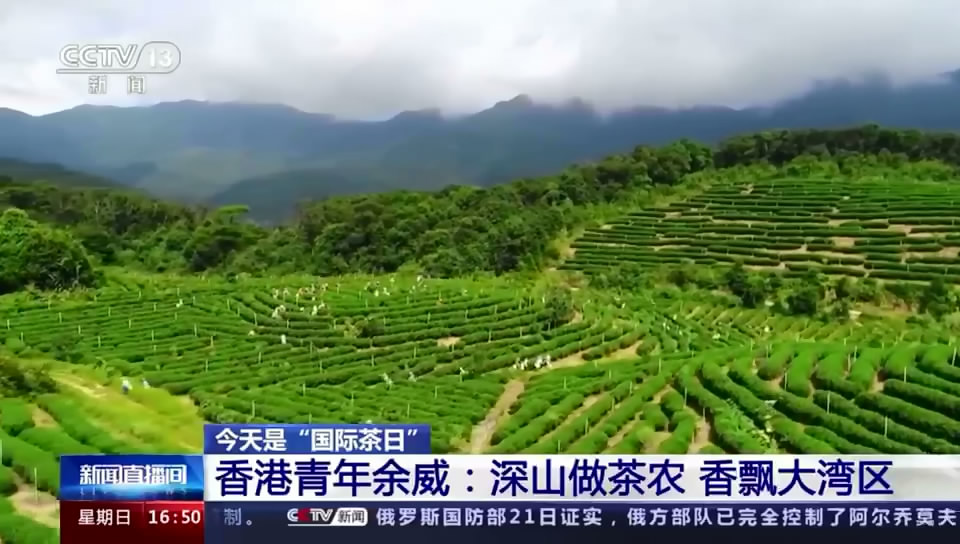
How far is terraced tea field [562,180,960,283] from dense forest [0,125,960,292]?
0.35 metres

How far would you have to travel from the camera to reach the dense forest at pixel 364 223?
26.7 feet

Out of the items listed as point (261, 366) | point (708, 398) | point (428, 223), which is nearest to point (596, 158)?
point (428, 223)

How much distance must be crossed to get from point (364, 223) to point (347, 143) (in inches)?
34.5

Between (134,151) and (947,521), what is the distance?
23.8ft

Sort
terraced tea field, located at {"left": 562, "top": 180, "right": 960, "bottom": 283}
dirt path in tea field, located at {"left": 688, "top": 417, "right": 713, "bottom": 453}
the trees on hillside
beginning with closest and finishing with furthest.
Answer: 1. dirt path in tea field, located at {"left": 688, "top": 417, "right": 713, "bottom": 453}
2. the trees on hillside
3. terraced tea field, located at {"left": 562, "top": 180, "right": 960, "bottom": 283}

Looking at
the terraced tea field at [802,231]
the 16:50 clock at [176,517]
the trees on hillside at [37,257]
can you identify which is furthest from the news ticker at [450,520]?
the terraced tea field at [802,231]

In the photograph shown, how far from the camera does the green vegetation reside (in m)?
6.50

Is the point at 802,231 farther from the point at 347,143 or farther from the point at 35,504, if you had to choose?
the point at 35,504

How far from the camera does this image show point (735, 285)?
873 centimetres
